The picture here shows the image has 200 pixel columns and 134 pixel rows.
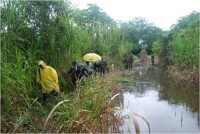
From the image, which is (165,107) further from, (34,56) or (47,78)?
(34,56)

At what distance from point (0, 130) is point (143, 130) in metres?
3.13

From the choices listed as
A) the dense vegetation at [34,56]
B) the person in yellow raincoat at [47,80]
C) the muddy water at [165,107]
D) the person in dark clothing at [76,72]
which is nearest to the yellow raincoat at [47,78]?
the person in yellow raincoat at [47,80]

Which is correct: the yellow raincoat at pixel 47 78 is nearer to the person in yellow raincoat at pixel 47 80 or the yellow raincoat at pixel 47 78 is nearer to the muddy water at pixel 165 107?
the person in yellow raincoat at pixel 47 80

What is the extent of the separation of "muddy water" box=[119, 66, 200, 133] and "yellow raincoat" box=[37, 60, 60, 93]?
1520 millimetres

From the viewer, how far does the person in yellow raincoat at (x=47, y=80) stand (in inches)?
206

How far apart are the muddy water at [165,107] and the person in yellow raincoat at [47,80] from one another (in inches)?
58.6

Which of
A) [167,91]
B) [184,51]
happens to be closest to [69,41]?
[167,91]

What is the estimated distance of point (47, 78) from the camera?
17.3 feet

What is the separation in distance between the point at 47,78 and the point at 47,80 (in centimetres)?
4

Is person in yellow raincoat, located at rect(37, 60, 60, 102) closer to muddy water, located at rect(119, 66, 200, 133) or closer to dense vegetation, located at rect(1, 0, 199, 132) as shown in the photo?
dense vegetation, located at rect(1, 0, 199, 132)

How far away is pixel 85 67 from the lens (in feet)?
21.3

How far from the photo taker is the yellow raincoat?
17.2 ft

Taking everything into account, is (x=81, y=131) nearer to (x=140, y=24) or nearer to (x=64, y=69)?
(x=64, y=69)

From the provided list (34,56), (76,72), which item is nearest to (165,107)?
(76,72)
